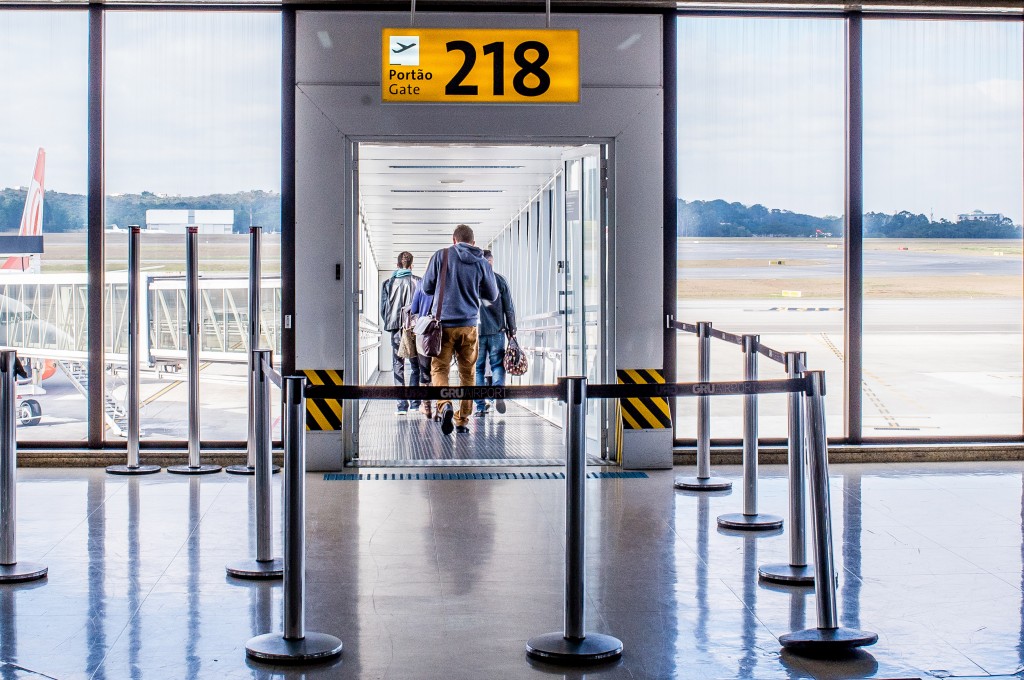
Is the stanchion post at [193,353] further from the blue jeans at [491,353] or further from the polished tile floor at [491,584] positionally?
the blue jeans at [491,353]

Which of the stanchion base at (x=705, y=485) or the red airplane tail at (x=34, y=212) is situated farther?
the red airplane tail at (x=34, y=212)

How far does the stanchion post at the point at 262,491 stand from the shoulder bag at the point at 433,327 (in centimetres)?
360

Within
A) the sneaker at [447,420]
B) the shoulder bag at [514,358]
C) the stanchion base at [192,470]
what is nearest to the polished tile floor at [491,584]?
the stanchion base at [192,470]

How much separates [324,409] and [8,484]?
3026mm

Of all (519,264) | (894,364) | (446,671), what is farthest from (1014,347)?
(519,264)

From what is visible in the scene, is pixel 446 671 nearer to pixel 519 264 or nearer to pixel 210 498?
pixel 210 498

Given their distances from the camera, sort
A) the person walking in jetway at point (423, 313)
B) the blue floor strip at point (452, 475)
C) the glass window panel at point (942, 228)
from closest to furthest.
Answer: the blue floor strip at point (452, 475), the glass window panel at point (942, 228), the person walking in jetway at point (423, 313)

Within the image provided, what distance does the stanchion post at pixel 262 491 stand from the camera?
4.57 m

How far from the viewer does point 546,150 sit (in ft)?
32.7

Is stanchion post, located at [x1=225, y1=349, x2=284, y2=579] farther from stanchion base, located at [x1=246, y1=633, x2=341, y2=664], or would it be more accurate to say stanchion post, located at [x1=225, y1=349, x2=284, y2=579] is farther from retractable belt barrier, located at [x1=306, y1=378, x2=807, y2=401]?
stanchion base, located at [x1=246, y1=633, x2=341, y2=664]

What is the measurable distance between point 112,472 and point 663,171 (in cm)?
418

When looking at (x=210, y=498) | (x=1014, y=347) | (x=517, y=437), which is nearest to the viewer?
(x=210, y=498)

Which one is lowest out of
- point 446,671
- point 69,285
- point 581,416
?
point 446,671

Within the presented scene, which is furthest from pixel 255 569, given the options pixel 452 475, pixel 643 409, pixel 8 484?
pixel 643 409
